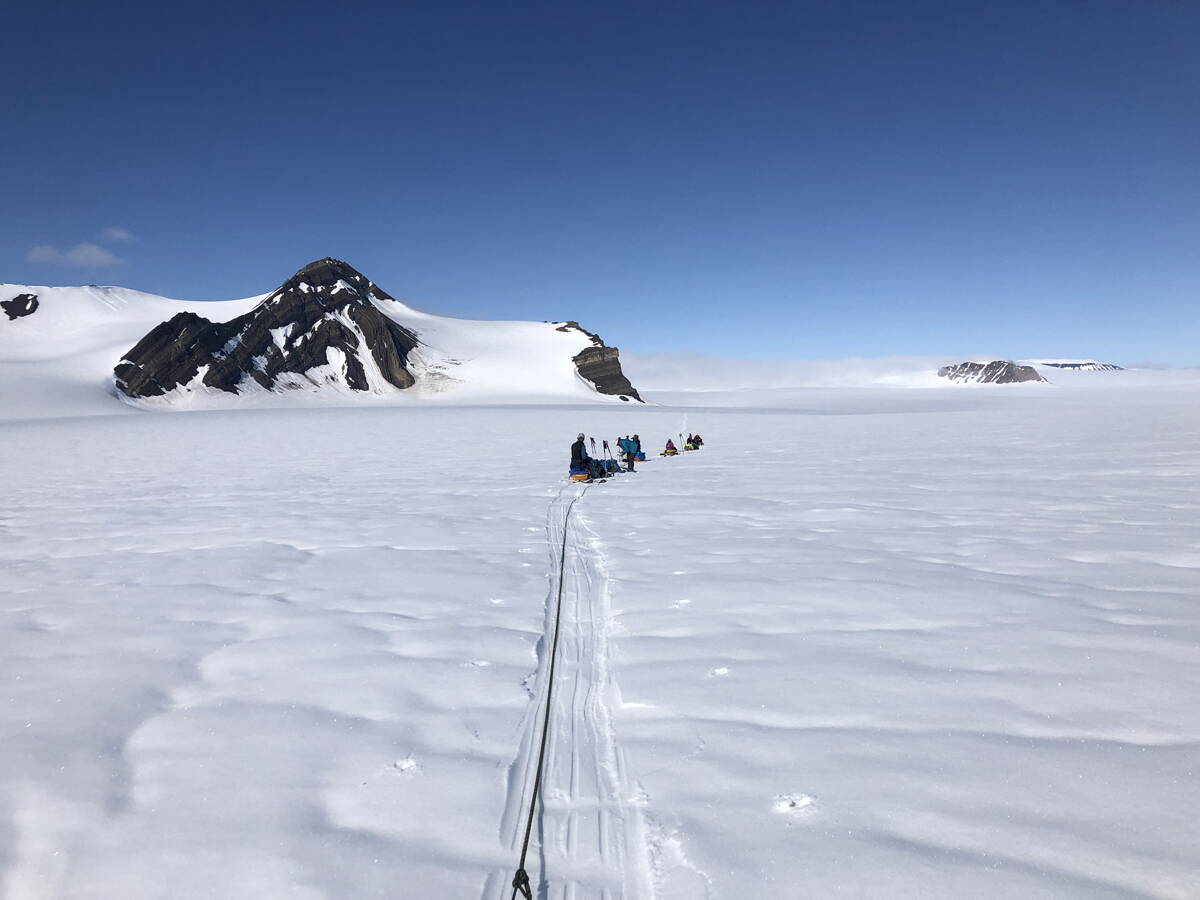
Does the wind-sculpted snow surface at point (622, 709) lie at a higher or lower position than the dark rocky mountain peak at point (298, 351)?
lower

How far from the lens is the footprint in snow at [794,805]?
10.5 ft

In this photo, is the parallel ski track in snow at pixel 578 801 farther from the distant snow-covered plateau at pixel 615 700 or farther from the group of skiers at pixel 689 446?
the group of skiers at pixel 689 446

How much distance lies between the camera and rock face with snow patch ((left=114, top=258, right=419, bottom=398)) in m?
89.4

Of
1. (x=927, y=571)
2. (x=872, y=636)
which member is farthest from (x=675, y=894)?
(x=927, y=571)

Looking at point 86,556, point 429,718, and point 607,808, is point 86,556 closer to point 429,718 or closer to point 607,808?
point 429,718

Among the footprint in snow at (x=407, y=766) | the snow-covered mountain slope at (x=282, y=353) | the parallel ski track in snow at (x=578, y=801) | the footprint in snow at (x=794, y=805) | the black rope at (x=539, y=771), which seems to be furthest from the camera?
the snow-covered mountain slope at (x=282, y=353)

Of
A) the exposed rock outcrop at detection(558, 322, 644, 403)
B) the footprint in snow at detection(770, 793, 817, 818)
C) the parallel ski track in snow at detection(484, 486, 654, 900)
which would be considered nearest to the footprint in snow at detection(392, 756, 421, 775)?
the parallel ski track in snow at detection(484, 486, 654, 900)

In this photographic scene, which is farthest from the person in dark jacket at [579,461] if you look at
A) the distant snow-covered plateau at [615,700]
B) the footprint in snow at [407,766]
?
the footprint in snow at [407,766]

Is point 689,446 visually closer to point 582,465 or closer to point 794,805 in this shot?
point 582,465

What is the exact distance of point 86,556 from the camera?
8.61 metres

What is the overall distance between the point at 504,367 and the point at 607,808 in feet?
387

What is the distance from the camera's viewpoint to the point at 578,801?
11.3ft

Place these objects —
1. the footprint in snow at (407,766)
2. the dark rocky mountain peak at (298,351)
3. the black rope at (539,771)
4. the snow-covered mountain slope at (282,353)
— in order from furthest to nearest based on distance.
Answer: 1. the dark rocky mountain peak at (298,351)
2. the snow-covered mountain slope at (282,353)
3. the footprint in snow at (407,766)
4. the black rope at (539,771)

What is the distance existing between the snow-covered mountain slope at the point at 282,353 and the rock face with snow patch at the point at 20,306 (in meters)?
0.28
